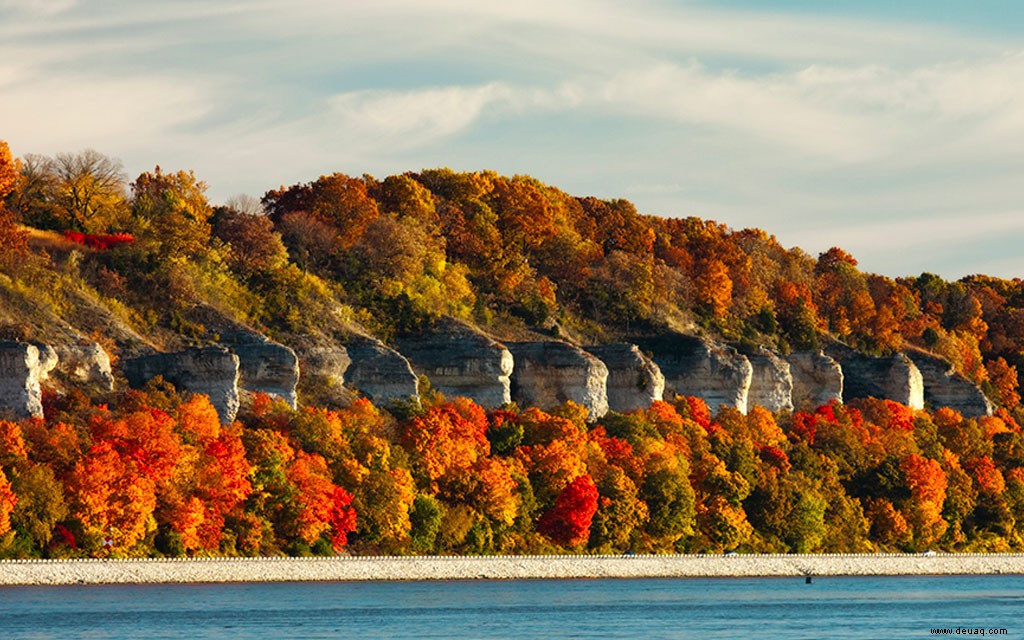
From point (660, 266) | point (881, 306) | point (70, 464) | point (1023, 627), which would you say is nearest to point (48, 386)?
point (70, 464)

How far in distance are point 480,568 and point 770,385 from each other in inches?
2149

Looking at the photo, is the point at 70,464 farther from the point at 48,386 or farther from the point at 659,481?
the point at 659,481

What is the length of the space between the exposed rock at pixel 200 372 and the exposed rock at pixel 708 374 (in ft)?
147

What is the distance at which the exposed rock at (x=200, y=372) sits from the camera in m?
122

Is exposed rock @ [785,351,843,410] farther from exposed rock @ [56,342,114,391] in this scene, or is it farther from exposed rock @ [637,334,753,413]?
exposed rock @ [56,342,114,391]

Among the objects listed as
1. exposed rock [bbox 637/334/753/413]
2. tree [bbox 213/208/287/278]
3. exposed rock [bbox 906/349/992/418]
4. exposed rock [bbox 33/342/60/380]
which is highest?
tree [bbox 213/208/287/278]

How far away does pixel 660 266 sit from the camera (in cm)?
17312

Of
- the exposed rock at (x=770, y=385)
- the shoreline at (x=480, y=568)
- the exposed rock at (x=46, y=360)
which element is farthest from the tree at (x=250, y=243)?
the exposed rock at (x=770, y=385)

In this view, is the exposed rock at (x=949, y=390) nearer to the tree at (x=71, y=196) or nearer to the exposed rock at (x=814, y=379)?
the exposed rock at (x=814, y=379)

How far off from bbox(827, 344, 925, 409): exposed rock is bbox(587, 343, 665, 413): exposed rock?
3007 centimetres

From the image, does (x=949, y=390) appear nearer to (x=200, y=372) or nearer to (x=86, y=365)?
(x=200, y=372)

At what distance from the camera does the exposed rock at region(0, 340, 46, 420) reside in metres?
113

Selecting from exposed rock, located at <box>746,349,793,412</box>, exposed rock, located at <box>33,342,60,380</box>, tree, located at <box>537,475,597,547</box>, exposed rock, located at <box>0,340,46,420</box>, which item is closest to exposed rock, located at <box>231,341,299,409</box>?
exposed rock, located at <box>33,342,60,380</box>

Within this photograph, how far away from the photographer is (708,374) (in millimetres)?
157750
